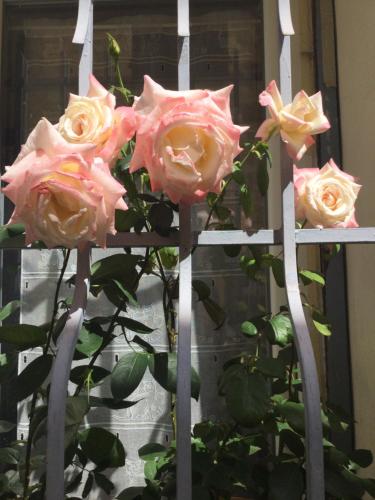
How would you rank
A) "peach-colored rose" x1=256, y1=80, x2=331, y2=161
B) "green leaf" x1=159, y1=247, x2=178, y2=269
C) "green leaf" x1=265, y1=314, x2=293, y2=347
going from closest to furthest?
1. "peach-colored rose" x1=256, y1=80, x2=331, y2=161
2. "green leaf" x1=265, y1=314, x2=293, y2=347
3. "green leaf" x1=159, y1=247, x2=178, y2=269

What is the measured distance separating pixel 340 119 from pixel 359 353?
69 centimetres

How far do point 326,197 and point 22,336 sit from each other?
55 centimetres

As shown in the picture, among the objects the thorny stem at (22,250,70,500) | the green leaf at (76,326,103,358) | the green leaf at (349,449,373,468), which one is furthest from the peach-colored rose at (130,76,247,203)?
the green leaf at (349,449,373,468)

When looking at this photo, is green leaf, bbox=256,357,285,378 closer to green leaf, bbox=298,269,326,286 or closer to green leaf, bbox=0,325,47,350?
green leaf, bbox=298,269,326,286

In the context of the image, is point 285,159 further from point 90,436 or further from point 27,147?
point 90,436

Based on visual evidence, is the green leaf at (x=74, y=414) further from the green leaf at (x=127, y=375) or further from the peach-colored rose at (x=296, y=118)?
the peach-colored rose at (x=296, y=118)

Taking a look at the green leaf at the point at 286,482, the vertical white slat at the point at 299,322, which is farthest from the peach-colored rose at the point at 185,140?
the green leaf at the point at 286,482

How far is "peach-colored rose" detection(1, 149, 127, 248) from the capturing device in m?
0.62

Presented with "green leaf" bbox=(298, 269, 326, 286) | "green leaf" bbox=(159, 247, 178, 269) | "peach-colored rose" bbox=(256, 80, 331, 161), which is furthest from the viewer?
"green leaf" bbox=(159, 247, 178, 269)

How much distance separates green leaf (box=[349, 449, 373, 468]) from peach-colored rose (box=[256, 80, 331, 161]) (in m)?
0.68

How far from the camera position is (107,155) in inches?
27.2

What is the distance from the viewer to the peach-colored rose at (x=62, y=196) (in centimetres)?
62

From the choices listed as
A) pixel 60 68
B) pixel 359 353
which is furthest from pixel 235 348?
pixel 60 68

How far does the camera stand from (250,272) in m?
1.15
